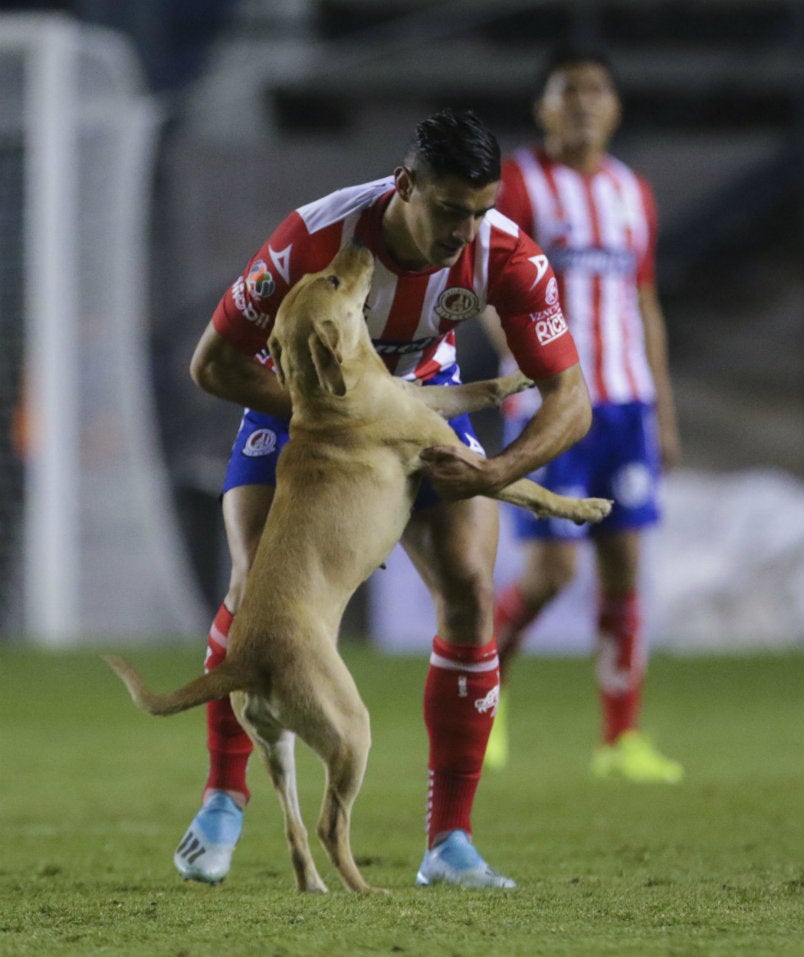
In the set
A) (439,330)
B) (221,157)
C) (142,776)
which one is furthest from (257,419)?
(221,157)

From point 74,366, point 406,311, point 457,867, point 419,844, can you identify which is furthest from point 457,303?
point 74,366

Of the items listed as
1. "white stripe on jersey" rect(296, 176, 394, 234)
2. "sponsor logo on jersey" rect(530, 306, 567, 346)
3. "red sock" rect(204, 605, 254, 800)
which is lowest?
"red sock" rect(204, 605, 254, 800)

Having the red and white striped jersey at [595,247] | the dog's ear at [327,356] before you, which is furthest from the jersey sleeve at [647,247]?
the dog's ear at [327,356]

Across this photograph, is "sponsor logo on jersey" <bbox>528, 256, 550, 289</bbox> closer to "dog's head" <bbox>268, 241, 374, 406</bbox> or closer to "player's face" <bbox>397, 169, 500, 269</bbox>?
"player's face" <bbox>397, 169, 500, 269</bbox>

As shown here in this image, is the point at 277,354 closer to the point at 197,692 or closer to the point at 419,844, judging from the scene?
the point at 197,692

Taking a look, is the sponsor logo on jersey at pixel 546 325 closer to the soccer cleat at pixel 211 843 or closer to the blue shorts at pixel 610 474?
the soccer cleat at pixel 211 843

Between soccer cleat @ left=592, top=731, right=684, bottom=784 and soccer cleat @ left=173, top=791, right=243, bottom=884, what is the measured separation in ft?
6.50

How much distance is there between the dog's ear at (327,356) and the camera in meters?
3.17

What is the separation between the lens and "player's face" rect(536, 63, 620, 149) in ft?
17.7

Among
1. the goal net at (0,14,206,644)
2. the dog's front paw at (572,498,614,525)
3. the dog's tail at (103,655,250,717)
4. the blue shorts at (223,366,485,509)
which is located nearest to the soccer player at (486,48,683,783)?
the blue shorts at (223,366,485,509)

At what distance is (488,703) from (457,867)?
39 centimetres

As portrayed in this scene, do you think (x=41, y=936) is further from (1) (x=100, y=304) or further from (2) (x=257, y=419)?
(1) (x=100, y=304)

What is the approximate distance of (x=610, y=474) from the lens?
5418mm

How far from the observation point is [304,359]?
324 centimetres
